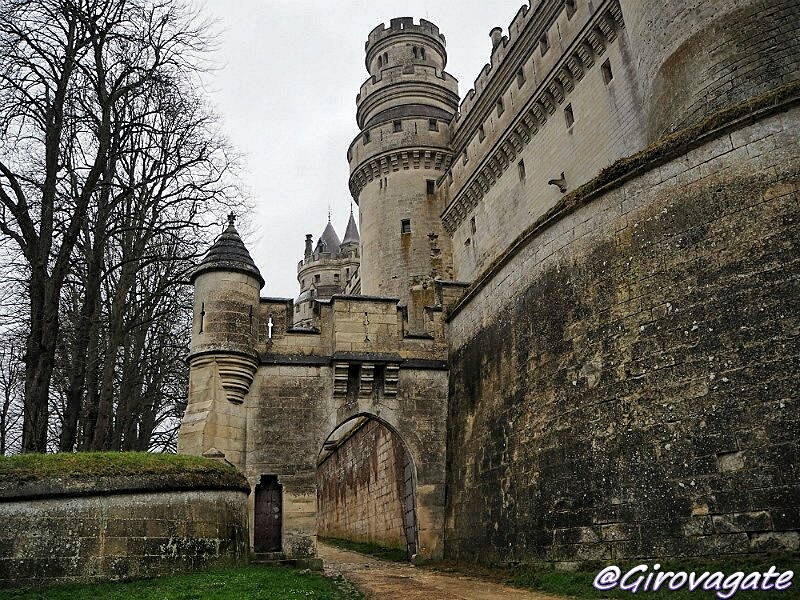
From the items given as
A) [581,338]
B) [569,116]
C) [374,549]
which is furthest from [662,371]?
[374,549]

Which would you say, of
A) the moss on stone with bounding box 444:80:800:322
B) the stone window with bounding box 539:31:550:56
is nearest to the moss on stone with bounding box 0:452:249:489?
the moss on stone with bounding box 444:80:800:322

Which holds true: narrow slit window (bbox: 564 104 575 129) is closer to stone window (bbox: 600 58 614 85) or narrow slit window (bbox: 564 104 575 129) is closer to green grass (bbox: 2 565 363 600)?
stone window (bbox: 600 58 614 85)

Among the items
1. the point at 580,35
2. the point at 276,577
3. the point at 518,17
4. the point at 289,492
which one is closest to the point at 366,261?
the point at 518,17

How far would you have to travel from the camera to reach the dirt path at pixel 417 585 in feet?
28.0

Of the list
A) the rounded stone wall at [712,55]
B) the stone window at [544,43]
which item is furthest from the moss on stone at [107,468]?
the stone window at [544,43]

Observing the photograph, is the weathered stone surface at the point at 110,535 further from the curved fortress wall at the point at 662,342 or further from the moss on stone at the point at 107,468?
the curved fortress wall at the point at 662,342

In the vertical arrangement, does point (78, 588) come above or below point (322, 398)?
below

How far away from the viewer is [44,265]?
1142 centimetres

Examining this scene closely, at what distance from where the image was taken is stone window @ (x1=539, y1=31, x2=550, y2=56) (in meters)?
18.4

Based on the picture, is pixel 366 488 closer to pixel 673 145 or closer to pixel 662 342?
pixel 662 342

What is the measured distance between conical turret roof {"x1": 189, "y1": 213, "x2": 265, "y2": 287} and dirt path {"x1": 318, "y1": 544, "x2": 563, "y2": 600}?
6.35 m

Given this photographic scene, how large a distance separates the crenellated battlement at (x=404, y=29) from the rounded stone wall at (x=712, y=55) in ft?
59.0

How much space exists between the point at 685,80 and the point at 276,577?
10.1 metres

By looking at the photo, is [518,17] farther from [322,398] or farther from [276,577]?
[276,577]
